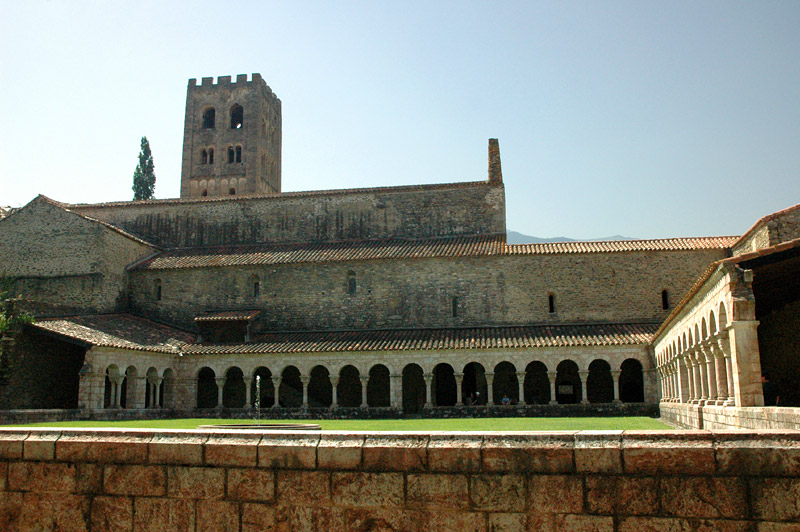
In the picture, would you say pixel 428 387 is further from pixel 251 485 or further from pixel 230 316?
pixel 251 485

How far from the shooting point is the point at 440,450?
6.49 meters

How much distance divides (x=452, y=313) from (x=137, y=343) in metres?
14.3

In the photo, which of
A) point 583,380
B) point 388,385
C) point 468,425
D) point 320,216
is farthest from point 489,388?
point 320,216

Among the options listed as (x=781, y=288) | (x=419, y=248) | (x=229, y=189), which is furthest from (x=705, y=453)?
(x=229, y=189)

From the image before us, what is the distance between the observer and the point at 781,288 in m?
17.3

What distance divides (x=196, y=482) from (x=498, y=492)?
3.12 metres

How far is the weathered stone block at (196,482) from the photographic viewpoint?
283 inches

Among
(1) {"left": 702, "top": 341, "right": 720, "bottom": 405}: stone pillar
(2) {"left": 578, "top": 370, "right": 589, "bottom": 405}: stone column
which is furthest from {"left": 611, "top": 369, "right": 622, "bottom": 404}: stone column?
(1) {"left": 702, "top": 341, "right": 720, "bottom": 405}: stone pillar

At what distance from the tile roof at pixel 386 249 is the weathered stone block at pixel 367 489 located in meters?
27.6

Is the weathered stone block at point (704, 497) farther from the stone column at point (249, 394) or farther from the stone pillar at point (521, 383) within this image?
the stone column at point (249, 394)

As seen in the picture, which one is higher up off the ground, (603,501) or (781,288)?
(781,288)

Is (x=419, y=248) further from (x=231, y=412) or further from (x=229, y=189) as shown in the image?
(x=229, y=189)

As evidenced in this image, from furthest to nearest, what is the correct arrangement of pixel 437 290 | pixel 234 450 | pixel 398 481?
pixel 437 290, pixel 234 450, pixel 398 481

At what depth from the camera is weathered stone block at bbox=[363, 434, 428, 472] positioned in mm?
6555
